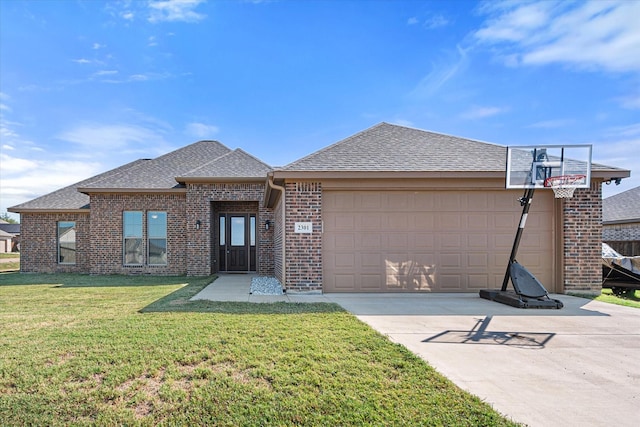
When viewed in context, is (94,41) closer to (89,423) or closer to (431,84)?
(431,84)

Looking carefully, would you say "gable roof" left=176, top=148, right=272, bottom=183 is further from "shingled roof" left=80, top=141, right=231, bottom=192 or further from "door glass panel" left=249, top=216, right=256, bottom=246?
"door glass panel" left=249, top=216, right=256, bottom=246

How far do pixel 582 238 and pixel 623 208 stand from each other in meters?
14.0

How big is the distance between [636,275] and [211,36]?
14.1 metres

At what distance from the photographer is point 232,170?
13023 mm

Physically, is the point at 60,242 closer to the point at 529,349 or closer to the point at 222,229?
the point at 222,229

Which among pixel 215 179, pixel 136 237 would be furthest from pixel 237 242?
pixel 136 237

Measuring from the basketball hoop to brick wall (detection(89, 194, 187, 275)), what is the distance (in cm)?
1155

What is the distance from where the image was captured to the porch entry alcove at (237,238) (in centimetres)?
1389

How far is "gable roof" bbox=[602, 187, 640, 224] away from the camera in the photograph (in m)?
17.7

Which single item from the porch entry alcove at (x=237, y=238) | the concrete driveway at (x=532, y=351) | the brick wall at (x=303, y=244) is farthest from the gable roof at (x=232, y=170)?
the concrete driveway at (x=532, y=351)

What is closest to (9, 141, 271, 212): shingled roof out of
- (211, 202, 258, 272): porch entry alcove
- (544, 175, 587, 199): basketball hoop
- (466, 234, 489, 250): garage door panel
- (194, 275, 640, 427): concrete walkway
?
(211, 202, 258, 272): porch entry alcove

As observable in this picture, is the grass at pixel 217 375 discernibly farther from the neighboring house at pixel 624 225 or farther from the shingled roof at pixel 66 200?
the neighboring house at pixel 624 225

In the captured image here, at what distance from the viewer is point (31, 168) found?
21.5 meters

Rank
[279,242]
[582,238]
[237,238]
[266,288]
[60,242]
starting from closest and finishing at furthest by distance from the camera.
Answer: [582,238] → [266,288] → [279,242] → [237,238] → [60,242]
